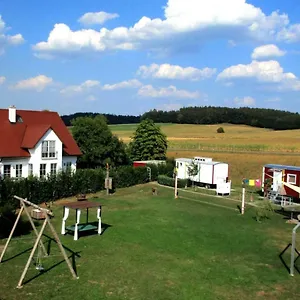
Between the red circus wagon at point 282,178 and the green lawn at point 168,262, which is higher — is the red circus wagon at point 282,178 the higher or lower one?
the higher one

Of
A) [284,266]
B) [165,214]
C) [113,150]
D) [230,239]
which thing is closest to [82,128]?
[113,150]

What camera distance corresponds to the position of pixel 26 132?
37.9 meters

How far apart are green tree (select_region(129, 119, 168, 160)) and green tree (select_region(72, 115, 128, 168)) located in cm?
789

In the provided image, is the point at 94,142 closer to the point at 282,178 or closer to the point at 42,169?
the point at 42,169

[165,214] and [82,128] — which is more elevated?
[82,128]

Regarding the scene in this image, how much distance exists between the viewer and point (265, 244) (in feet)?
64.0

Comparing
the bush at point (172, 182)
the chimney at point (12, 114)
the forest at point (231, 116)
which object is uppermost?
the forest at point (231, 116)

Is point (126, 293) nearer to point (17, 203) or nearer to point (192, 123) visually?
point (17, 203)

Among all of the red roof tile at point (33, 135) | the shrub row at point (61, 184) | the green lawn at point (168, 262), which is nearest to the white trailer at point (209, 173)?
the shrub row at point (61, 184)

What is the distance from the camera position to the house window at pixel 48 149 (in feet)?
120

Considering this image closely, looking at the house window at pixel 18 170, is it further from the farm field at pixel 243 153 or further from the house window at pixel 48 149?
the farm field at pixel 243 153

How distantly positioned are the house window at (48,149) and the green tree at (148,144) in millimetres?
20723

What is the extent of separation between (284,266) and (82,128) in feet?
112

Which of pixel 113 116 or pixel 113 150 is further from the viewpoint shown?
pixel 113 116
